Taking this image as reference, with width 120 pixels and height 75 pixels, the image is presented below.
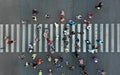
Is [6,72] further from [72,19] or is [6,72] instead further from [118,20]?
[118,20]

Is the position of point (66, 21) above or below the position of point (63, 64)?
above

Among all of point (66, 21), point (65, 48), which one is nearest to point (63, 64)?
point (65, 48)

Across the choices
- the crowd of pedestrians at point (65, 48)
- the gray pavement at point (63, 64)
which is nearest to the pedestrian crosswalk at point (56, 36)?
the crowd of pedestrians at point (65, 48)

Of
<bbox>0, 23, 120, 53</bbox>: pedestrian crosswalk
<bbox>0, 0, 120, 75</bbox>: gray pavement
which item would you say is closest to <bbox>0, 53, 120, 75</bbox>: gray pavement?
<bbox>0, 0, 120, 75</bbox>: gray pavement

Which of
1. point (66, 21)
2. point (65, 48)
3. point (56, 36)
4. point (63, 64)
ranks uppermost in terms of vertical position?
point (66, 21)

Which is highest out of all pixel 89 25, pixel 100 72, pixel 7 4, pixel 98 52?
pixel 7 4

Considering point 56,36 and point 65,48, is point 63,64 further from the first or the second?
point 56,36

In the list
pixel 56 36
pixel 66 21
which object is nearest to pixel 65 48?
pixel 56 36

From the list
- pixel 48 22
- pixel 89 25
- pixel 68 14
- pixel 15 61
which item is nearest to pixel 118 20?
pixel 89 25
